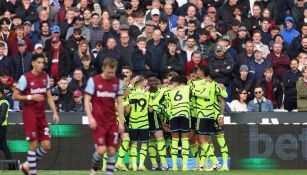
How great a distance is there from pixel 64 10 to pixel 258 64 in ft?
19.4

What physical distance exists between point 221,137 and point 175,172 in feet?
5.83

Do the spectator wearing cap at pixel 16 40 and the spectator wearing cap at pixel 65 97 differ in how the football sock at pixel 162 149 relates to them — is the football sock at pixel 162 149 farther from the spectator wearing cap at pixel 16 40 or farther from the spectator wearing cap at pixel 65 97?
the spectator wearing cap at pixel 16 40

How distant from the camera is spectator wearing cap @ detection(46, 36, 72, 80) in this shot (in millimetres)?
29953

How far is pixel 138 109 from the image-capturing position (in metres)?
26.4

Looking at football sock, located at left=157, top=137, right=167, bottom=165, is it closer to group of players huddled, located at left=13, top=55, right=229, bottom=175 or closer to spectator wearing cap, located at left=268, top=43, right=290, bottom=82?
group of players huddled, located at left=13, top=55, right=229, bottom=175

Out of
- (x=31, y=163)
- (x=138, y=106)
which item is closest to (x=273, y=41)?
(x=138, y=106)

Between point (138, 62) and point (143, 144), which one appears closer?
point (143, 144)

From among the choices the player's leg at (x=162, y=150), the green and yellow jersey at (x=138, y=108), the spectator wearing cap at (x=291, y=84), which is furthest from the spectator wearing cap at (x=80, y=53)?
the spectator wearing cap at (x=291, y=84)

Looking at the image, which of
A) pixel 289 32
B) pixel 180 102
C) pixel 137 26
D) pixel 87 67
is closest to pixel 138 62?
→ pixel 87 67

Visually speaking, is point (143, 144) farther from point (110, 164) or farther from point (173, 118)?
point (110, 164)

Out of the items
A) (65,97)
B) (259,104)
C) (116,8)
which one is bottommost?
(259,104)

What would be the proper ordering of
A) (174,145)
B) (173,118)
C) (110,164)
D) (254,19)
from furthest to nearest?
(254,19) → (174,145) → (173,118) → (110,164)

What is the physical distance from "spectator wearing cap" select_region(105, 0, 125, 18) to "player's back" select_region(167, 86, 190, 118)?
23.0 feet

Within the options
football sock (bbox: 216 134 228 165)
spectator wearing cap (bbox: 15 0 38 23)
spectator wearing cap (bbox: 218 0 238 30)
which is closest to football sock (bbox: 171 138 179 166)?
football sock (bbox: 216 134 228 165)
